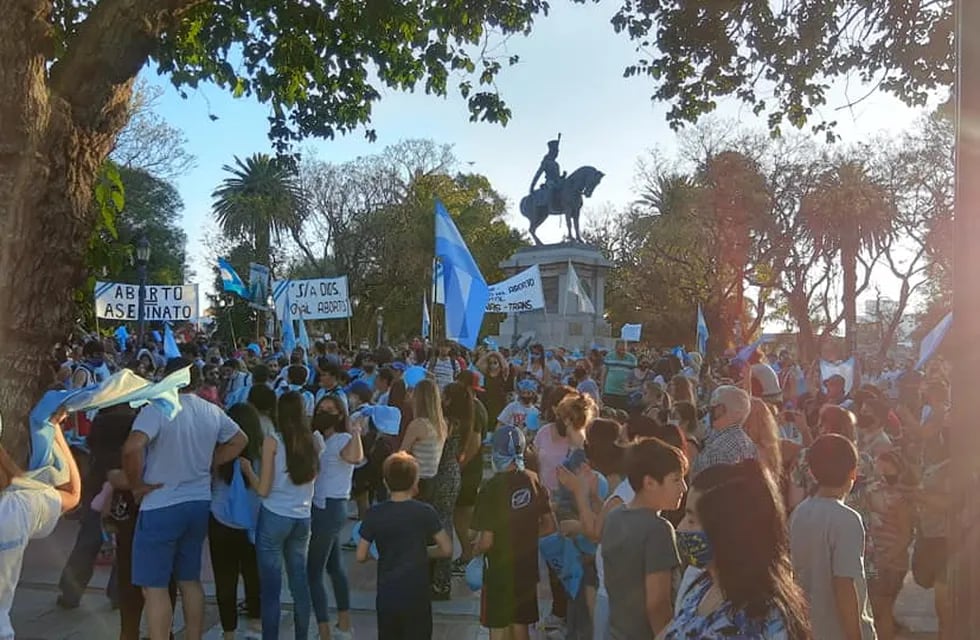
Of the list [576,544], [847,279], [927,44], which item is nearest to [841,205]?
[847,279]

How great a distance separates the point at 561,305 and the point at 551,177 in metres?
5.70

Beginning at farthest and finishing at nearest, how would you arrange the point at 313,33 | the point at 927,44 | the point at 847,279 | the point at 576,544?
the point at 847,279 → the point at 313,33 → the point at 927,44 → the point at 576,544

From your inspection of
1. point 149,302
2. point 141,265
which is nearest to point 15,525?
point 141,265

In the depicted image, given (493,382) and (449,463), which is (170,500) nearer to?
(449,463)

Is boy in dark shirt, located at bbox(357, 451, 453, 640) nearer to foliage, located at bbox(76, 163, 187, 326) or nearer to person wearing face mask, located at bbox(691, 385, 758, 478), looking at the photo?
person wearing face mask, located at bbox(691, 385, 758, 478)

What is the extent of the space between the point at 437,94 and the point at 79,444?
5.63 meters

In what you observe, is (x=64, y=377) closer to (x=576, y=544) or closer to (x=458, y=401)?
(x=458, y=401)

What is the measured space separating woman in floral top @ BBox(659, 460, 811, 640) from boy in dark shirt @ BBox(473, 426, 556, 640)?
2536 mm

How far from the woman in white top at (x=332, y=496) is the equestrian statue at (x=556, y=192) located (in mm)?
23823

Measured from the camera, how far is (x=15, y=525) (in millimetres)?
3354

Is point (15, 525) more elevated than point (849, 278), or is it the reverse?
point (849, 278)

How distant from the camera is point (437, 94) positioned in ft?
32.6

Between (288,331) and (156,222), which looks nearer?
(288,331)

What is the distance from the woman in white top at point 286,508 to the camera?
553 cm
